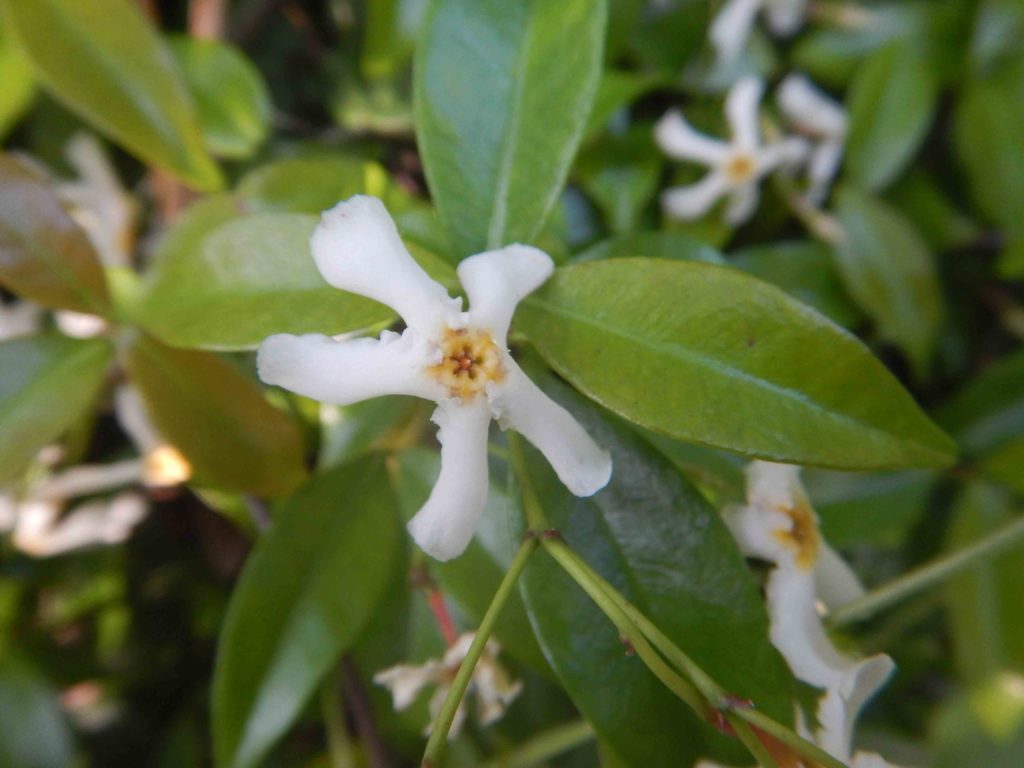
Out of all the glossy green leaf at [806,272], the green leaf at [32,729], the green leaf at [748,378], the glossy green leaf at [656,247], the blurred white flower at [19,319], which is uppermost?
the green leaf at [748,378]

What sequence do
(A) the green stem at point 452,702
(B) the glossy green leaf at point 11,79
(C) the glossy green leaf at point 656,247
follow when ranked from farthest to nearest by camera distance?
(B) the glossy green leaf at point 11,79 < (C) the glossy green leaf at point 656,247 < (A) the green stem at point 452,702

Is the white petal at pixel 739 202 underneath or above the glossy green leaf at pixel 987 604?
above

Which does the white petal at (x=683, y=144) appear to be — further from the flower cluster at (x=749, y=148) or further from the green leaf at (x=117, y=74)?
the green leaf at (x=117, y=74)

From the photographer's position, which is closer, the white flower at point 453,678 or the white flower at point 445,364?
the white flower at point 445,364

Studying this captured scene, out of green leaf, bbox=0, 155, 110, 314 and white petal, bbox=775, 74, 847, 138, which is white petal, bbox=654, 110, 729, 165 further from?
green leaf, bbox=0, 155, 110, 314

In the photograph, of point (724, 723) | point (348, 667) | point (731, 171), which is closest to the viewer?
point (724, 723)

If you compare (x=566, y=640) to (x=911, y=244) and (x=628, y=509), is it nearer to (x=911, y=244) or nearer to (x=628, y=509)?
(x=628, y=509)

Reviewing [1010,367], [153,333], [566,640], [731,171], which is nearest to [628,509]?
[566,640]

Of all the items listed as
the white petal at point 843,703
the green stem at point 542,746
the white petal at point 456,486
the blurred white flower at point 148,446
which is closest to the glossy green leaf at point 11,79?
the blurred white flower at point 148,446
